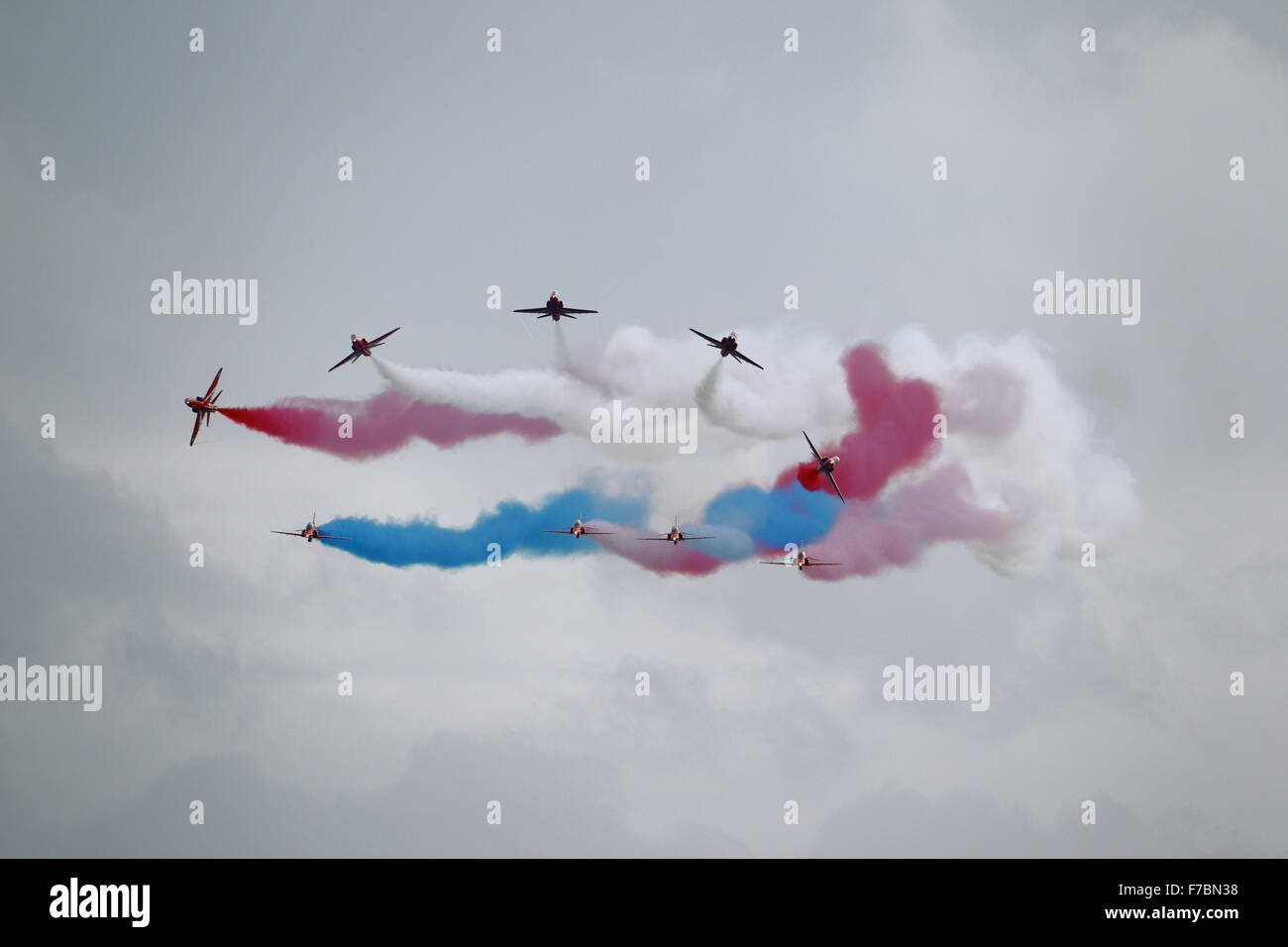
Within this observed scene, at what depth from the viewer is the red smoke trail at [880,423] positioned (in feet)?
259

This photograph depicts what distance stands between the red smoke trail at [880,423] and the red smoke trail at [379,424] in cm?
1610

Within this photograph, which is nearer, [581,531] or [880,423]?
[581,531]

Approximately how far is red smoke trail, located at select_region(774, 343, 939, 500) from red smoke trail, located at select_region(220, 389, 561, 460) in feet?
52.8

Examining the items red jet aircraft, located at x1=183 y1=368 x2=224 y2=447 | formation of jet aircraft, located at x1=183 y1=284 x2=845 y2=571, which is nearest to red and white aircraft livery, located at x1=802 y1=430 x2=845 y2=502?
formation of jet aircraft, located at x1=183 y1=284 x2=845 y2=571

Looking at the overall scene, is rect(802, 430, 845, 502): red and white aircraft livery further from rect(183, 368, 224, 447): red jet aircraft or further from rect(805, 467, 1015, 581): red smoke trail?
rect(183, 368, 224, 447): red jet aircraft

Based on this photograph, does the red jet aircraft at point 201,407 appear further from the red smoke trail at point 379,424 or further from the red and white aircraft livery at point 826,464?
the red and white aircraft livery at point 826,464

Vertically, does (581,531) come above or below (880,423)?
below

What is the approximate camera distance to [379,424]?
79.8m

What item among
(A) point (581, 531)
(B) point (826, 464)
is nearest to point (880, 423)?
(B) point (826, 464)

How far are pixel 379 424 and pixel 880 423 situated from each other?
2796 centimetres

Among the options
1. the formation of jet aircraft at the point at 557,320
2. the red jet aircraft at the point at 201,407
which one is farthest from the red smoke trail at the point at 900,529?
the red jet aircraft at the point at 201,407

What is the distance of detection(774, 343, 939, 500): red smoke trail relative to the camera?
78.8 meters

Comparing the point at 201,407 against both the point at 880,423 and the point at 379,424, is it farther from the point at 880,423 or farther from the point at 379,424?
the point at 880,423
